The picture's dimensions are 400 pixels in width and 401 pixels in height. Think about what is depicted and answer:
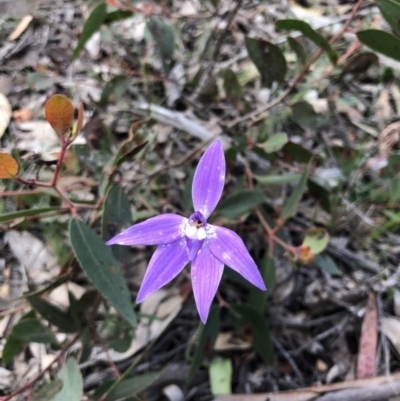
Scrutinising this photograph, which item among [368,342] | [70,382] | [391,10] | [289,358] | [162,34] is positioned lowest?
[289,358]

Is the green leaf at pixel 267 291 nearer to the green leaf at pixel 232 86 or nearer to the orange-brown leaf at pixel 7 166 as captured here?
the green leaf at pixel 232 86

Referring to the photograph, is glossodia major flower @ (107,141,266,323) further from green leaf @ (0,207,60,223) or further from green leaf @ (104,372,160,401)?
green leaf @ (104,372,160,401)

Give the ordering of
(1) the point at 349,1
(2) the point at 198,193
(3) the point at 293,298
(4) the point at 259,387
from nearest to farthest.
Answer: (2) the point at 198,193
(4) the point at 259,387
(3) the point at 293,298
(1) the point at 349,1

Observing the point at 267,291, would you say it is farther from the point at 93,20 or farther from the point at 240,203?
the point at 93,20

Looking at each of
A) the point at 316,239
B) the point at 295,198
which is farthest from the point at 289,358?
the point at 295,198

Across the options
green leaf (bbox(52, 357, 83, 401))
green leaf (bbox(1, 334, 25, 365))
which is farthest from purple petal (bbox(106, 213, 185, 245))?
green leaf (bbox(1, 334, 25, 365))

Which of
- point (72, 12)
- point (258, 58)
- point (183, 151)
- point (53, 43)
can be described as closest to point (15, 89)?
point (53, 43)

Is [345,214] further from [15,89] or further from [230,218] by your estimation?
[15,89]
